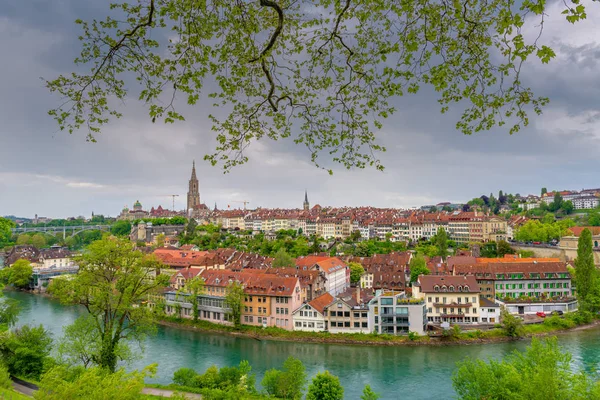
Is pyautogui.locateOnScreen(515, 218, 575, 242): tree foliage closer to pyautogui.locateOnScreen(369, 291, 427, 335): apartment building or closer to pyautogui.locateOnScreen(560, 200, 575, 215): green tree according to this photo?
pyautogui.locateOnScreen(560, 200, 575, 215): green tree

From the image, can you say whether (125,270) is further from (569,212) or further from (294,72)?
(569,212)

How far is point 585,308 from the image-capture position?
18.2 m

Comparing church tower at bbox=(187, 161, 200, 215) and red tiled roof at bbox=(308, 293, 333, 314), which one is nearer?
red tiled roof at bbox=(308, 293, 333, 314)

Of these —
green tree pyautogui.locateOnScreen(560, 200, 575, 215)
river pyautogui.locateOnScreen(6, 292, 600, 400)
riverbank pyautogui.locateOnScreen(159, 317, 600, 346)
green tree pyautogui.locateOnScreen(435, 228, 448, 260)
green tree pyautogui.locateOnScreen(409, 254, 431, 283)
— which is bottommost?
river pyautogui.locateOnScreen(6, 292, 600, 400)

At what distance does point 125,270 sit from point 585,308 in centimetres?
1914

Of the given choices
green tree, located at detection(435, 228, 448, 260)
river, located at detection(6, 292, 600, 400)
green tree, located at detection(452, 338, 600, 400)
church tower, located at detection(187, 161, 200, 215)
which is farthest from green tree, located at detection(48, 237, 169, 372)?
church tower, located at detection(187, 161, 200, 215)

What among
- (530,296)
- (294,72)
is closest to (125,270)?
(294,72)

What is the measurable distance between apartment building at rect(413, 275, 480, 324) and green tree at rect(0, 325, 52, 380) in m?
13.9

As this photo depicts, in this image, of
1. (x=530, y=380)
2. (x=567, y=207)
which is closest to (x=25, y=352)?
(x=530, y=380)

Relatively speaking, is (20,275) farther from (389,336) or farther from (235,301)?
(389,336)

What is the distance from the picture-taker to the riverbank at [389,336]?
1541 cm

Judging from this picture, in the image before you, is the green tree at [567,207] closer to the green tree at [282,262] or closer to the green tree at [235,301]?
the green tree at [282,262]

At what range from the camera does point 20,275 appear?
2778 cm

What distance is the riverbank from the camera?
15.4 m
